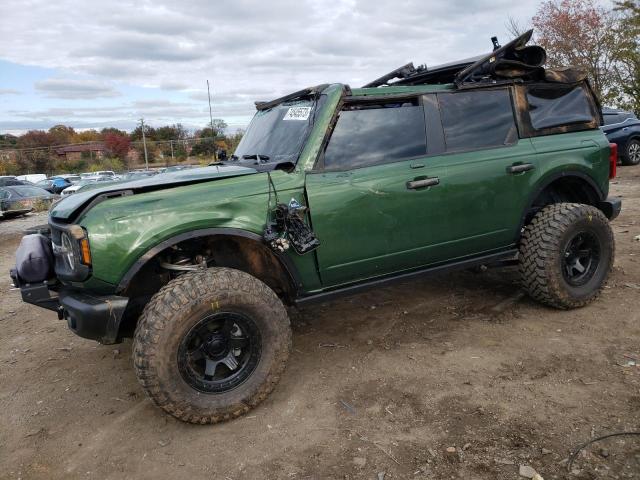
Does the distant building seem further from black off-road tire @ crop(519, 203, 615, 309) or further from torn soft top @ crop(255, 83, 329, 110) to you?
black off-road tire @ crop(519, 203, 615, 309)

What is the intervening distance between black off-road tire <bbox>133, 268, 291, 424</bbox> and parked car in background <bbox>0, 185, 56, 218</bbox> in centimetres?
1255

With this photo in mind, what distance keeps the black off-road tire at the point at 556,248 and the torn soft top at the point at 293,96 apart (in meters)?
2.13

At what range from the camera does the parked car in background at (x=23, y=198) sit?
1403 cm

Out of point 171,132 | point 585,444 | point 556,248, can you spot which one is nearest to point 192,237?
point 585,444

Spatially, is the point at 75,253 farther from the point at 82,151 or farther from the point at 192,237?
the point at 82,151

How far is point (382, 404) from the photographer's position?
3033 mm

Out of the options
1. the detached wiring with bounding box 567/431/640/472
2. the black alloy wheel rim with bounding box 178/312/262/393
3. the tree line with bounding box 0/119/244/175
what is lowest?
the detached wiring with bounding box 567/431/640/472

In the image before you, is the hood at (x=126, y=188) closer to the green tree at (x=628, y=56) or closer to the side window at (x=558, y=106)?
the side window at (x=558, y=106)

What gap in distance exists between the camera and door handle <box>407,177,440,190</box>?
3506 millimetres

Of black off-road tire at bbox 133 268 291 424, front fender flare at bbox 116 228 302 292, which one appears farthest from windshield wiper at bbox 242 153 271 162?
black off-road tire at bbox 133 268 291 424

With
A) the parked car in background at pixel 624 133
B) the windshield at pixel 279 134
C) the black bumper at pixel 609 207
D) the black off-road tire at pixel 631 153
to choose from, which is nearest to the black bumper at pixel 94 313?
the windshield at pixel 279 134

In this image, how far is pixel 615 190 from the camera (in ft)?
32.6

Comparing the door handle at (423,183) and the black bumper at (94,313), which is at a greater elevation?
the door handle at (423,183)

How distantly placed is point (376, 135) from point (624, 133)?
12.6 meters
